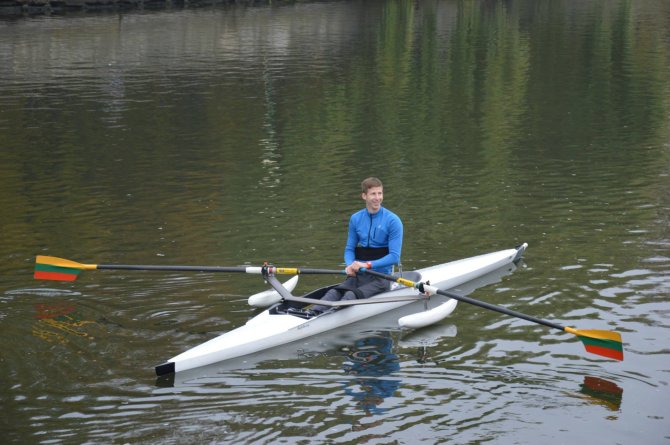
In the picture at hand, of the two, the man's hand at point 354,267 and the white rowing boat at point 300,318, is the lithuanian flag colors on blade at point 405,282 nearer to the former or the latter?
the man's hand at point 354,267

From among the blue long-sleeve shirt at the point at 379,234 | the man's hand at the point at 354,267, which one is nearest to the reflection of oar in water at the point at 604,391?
the blue long-sleeve shirt at the point at 379,234

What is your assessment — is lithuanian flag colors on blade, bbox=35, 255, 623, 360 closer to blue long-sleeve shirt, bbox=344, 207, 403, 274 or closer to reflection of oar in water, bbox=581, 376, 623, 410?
blue long-sleeve shirt, bbox=344, 207, 403, 274

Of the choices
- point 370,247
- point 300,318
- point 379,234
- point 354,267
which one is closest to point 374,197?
point 379,234

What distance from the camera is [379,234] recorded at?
55.3 ft

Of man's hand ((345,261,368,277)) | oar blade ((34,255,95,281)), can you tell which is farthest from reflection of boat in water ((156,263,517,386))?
oar blade ((34,255,95,281))

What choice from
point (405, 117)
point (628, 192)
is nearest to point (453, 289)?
point (628, 192)

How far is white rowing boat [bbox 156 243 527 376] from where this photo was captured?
583 inches

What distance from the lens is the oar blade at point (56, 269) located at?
17.9 meters

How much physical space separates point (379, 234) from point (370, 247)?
11.9 inches

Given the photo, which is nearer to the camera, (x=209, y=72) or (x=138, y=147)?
(x=138, y=147)

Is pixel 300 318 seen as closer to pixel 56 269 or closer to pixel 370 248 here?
pixel 370 248

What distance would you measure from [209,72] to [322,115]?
1410cm

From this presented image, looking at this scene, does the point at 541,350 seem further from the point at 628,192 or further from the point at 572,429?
the point at 628,192

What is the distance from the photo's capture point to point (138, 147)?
32438 millimetres
